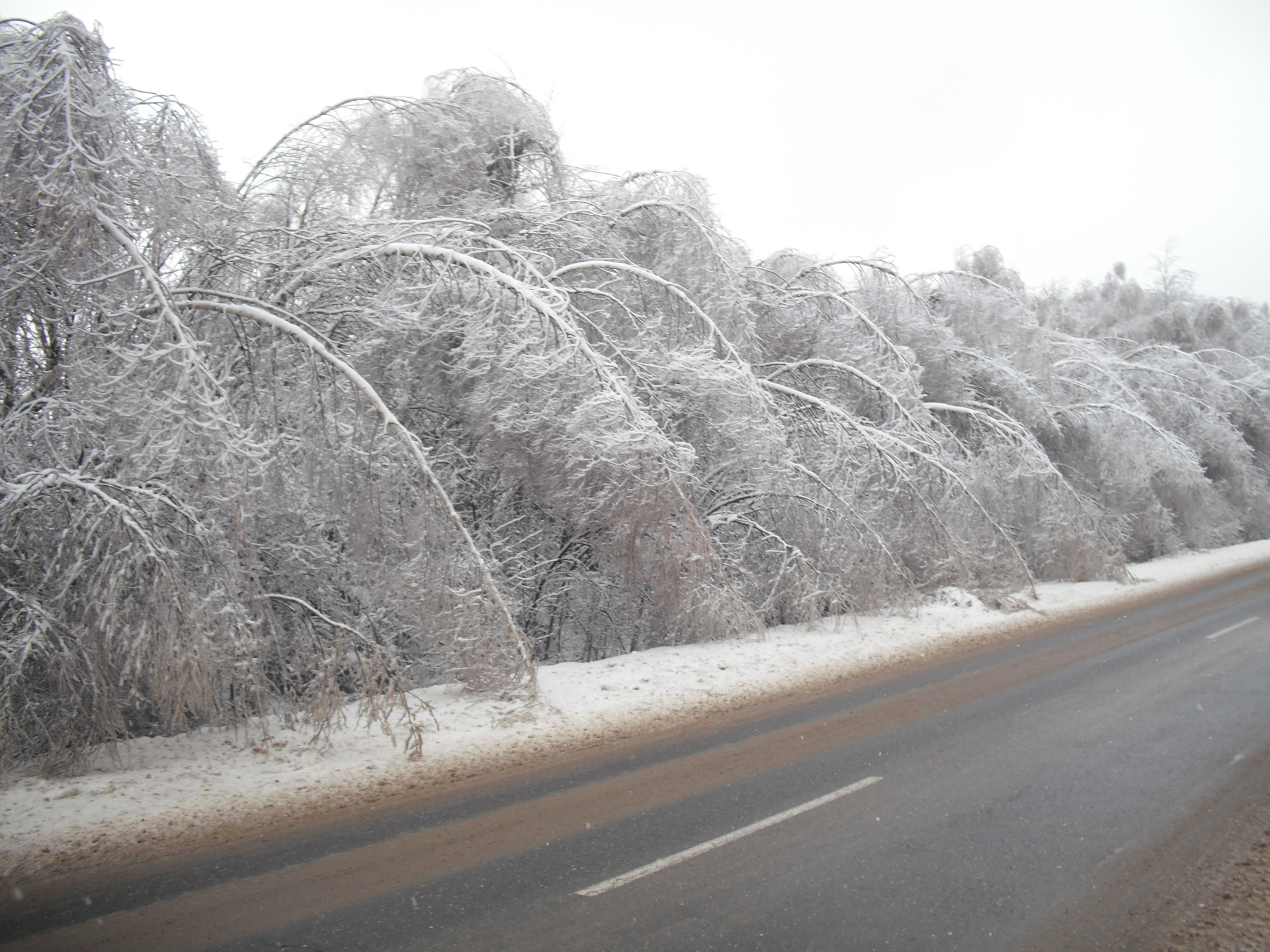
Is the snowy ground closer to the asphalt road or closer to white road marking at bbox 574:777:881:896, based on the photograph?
the asphalt road

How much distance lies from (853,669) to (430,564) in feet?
16.8

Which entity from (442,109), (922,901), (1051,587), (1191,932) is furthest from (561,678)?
(1051,587)

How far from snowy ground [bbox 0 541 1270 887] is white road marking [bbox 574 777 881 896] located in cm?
204

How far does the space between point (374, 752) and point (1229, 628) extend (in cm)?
1095

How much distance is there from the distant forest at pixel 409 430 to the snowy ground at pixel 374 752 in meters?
0.31

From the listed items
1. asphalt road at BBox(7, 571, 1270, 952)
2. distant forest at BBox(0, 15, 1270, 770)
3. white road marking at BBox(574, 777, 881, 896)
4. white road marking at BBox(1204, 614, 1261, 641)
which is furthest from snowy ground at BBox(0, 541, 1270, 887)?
white road marking at BBox(1204, 614, 1261, 641)

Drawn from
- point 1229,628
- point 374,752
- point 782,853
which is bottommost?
point 1229,628

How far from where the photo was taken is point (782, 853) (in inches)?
162

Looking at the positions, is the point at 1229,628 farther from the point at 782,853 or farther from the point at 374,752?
the point at 374,752

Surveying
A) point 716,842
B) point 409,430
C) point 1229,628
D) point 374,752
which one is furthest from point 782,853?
point 1229,628

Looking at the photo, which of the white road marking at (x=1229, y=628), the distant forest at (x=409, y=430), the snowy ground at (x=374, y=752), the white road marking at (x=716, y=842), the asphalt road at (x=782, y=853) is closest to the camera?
the asphalt road at (x=782, y=853)

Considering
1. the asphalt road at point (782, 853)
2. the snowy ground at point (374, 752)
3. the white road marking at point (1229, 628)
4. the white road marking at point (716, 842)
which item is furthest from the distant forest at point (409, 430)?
the white road marking at point (1229, 628)

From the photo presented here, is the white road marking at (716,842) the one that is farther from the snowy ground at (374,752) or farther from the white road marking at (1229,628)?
the white road marking at (1229,628)

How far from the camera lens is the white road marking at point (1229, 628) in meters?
9.55
